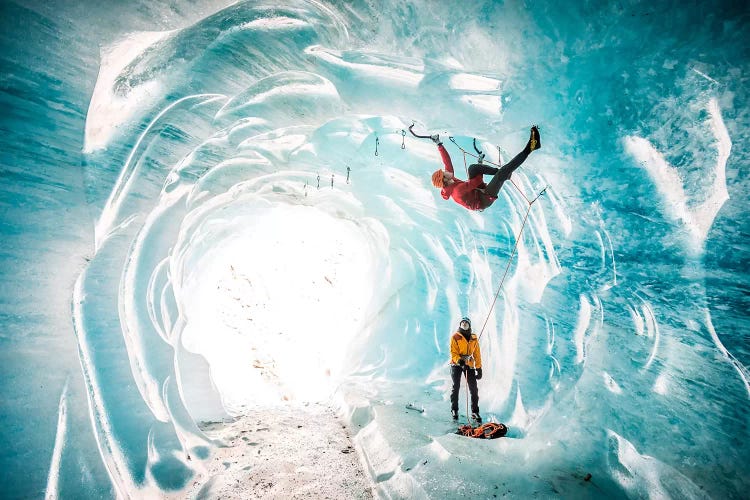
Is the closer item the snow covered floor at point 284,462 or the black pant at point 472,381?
the snow covered floor at point 284,462

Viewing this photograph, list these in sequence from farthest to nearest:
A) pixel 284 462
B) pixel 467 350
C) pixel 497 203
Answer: pixel 497 203, pixel 467 350, pixel 284 462

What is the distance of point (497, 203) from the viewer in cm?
506

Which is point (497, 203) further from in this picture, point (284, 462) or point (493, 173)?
point (284, 462)

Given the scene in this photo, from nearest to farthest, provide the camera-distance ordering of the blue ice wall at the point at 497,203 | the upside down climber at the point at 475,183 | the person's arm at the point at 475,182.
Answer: the blue ice wall at the point at 497,203
the upside down climber at the point at 475,183
the person's arm at the point at 475,182

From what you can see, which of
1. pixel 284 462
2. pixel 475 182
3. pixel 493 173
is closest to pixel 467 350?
pixel 475 182

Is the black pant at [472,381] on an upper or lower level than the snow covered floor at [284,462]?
upper

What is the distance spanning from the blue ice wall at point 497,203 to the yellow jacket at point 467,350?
897mm

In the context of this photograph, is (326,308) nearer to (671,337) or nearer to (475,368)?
(475,368)

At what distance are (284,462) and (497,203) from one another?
466 centimetres

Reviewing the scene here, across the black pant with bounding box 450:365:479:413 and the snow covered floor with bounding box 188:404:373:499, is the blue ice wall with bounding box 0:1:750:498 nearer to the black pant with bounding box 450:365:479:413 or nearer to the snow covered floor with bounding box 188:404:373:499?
the snow covered floor with bounding box 188:404:373:499

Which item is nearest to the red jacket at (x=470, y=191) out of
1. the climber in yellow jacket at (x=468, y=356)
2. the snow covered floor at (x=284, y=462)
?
the climber in yellow jacket at (x=468, y=356)

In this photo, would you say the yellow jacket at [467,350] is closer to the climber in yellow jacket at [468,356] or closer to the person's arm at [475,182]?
the climber in yellow jacket at [468,356]

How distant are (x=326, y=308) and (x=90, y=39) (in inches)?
454

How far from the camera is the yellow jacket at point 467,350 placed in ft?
15.1
